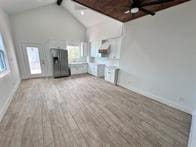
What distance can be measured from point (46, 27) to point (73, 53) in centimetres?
227

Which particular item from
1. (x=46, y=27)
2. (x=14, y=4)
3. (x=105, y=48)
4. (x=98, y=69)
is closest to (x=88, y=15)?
(x=105, y=48)

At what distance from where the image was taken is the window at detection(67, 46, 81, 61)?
7043 mm

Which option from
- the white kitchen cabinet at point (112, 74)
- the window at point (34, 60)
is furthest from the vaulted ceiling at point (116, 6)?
the window at point (34, 60)

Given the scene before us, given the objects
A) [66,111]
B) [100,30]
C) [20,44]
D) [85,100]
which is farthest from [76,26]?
[66,111]

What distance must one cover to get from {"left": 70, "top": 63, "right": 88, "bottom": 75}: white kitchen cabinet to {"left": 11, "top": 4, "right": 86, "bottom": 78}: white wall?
143cm

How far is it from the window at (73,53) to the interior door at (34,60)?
5.79 ft

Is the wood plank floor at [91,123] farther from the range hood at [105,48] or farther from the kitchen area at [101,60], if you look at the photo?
the range hood at [105,48]

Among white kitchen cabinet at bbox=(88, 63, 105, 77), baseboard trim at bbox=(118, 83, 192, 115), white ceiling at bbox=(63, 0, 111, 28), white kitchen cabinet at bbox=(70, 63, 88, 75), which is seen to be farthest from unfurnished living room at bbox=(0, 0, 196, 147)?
white kitchen cabinet at bbox=(70, 63, 88, 75)

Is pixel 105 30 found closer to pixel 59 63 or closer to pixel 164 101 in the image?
pixel 59 63

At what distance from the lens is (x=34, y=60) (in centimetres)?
579

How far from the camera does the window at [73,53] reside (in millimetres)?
7043

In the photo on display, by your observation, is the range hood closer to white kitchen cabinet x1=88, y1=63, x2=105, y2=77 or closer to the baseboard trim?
white kitchen cabinet x1=88, y1=63, x2=105, y2=77

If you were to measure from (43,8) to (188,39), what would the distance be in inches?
273

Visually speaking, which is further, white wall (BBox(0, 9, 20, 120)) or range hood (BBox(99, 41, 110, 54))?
range hood (BBox(99, 41, 110, 54))
